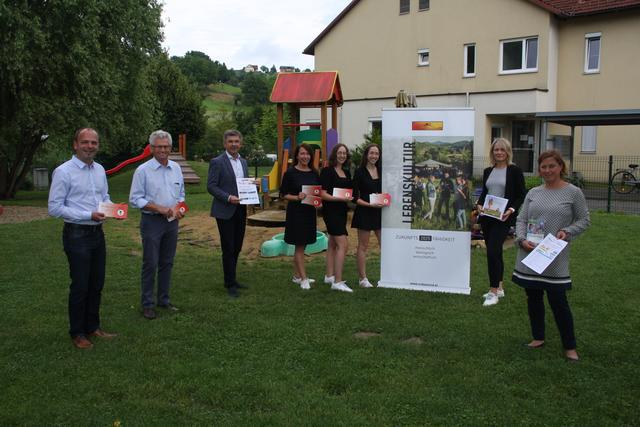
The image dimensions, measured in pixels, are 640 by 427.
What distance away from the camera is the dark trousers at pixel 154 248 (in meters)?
5.87

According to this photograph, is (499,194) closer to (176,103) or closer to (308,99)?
(308,99)

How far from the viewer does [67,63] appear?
16922 millimetres

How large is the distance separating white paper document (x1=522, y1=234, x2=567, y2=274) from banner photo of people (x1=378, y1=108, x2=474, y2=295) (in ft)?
7.42

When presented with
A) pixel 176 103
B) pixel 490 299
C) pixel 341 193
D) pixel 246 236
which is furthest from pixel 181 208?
pixel 176 103

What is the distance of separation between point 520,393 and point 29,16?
16.6 metres

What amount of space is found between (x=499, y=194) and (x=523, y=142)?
21.0 m

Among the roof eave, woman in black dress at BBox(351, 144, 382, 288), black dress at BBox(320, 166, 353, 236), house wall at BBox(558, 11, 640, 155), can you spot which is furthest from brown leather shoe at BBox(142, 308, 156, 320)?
the roof eave

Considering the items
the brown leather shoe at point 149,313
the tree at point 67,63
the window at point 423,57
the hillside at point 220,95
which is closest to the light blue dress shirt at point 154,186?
the brown leather shoe at point 149,313

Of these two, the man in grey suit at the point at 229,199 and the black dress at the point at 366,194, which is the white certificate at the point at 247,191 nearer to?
the man in grey suit at the point at 229,199

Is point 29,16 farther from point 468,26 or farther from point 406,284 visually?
point 468,26

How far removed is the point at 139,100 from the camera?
2197 cm

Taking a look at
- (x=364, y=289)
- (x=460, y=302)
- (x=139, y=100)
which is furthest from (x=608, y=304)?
(x=139, y=100)

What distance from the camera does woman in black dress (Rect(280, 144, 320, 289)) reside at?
7.03 meters

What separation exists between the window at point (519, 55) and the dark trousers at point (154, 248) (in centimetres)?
2101
